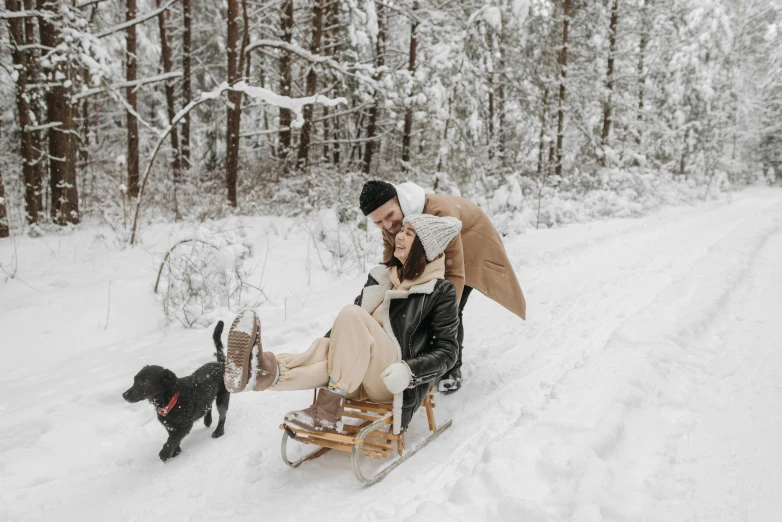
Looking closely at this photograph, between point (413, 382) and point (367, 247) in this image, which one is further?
point (367, 247)

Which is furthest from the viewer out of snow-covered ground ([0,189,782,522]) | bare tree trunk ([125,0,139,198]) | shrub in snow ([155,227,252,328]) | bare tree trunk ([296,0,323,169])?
bare tree trunk ([296,0,323,169])

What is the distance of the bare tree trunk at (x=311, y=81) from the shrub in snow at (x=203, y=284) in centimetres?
540

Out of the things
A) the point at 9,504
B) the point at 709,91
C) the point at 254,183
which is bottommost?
the point at 9,504

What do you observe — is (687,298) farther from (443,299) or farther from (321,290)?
(321,290)

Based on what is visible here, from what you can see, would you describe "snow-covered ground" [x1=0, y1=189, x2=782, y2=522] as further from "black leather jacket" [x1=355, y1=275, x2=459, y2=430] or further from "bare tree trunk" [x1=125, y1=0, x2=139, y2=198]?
"bare tree trunk" [x1=125, y1=0, x2=139, y2=198]

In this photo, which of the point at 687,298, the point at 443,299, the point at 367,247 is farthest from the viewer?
the point at 367,247

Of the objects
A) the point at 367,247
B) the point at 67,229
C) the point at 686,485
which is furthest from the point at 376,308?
the point at 67,229

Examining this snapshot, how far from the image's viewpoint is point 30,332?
490cm

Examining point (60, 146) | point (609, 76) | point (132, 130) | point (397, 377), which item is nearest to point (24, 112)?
point (60, 146)

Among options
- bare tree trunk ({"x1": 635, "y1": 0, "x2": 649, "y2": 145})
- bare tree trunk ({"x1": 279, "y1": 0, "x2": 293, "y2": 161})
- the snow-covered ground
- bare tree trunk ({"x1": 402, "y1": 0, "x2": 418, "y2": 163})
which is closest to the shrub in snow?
the snow-covered ground

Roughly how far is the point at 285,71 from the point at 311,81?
2.23 ft

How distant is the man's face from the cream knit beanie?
0.23 metres

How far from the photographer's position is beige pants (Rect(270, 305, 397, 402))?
2656mm

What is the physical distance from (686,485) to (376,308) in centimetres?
187
